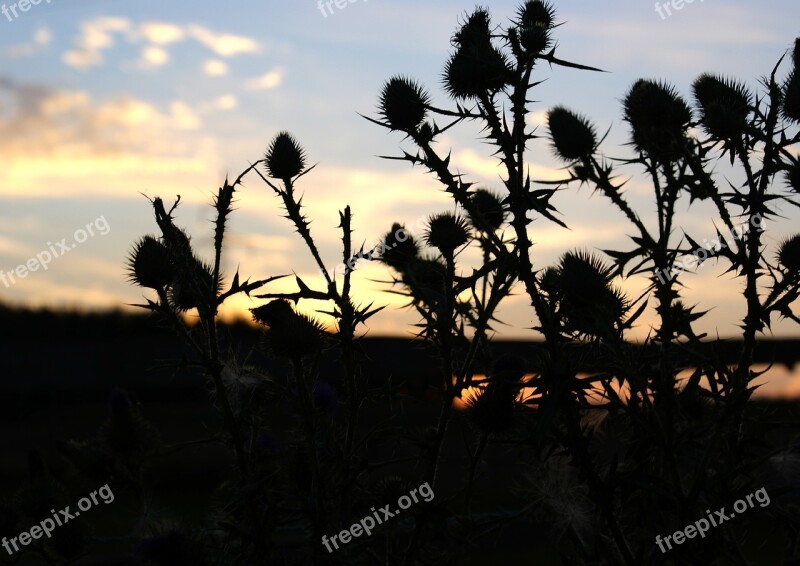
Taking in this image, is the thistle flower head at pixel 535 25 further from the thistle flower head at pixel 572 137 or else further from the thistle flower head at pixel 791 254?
the thistle flower head at pixel 791 254

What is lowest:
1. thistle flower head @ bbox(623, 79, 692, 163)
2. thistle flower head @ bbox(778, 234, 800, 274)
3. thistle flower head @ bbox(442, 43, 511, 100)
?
thistle flower head @ bbox(778, 234, 800, 274)

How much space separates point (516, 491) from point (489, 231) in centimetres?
87

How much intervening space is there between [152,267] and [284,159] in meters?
0.74

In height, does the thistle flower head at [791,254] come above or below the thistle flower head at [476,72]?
below

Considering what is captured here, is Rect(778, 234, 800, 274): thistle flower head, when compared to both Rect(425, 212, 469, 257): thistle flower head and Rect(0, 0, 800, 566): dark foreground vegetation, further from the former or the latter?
Rect(425, 212, 469, 257): thistle flower head

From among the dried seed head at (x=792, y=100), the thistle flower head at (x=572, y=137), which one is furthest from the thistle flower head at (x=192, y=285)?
the dried seed head at (x=792, y=100)

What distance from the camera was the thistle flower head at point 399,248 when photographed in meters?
3.10

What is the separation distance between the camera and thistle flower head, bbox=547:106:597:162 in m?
3.13

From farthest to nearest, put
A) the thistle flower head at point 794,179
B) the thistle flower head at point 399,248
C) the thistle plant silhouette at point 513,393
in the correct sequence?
the thistle flower head at point 399,248, the thistle flower head at point 794,179, the thistle plant silhouette at point 513,393

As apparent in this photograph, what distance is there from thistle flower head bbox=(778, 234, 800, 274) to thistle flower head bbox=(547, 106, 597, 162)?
756 mm

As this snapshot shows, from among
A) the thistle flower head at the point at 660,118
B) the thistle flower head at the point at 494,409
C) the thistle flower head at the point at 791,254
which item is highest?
the thistle flower head at the point at 660,118

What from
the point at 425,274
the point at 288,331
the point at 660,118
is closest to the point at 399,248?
the point at 425,274

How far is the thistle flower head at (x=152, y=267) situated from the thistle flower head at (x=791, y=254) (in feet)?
6.07

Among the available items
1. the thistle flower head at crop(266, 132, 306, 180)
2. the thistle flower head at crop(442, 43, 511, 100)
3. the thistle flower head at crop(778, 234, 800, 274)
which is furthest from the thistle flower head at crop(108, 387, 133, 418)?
the thistle flower head at crop(778, 234, 800, 274)
